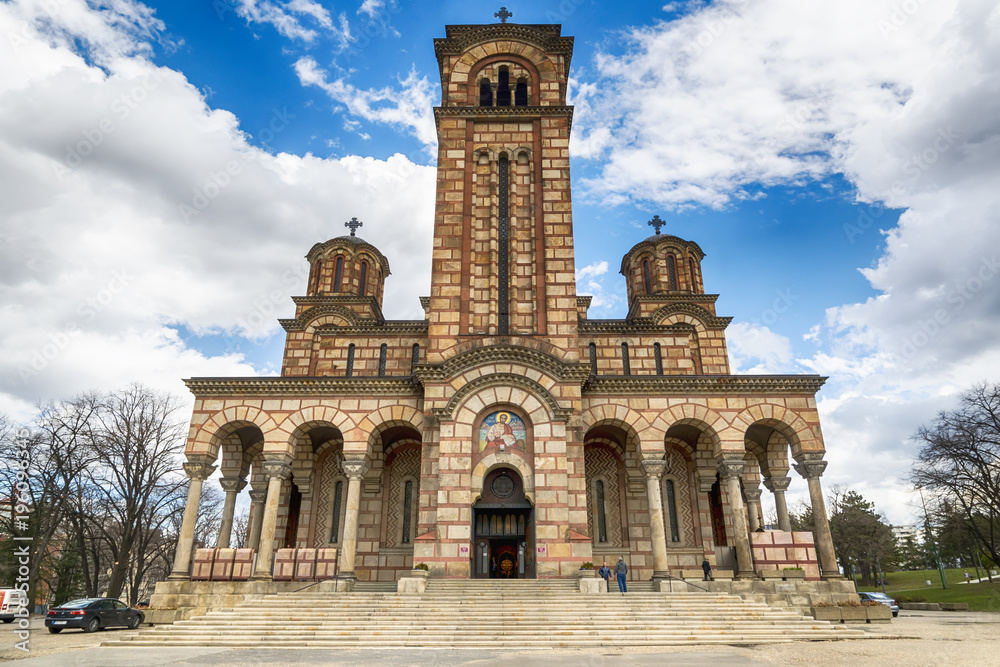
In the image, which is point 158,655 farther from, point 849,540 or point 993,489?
point 849,540

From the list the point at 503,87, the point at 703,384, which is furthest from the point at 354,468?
the point at 503,87

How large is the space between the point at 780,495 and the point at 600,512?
6.78m

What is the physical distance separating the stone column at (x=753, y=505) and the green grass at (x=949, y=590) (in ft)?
37.4

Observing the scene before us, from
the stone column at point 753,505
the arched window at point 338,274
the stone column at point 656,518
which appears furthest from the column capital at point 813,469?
the arched window at point 338,274

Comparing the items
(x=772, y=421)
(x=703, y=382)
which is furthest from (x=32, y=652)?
(x=772, y=421)

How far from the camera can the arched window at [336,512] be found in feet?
76.1

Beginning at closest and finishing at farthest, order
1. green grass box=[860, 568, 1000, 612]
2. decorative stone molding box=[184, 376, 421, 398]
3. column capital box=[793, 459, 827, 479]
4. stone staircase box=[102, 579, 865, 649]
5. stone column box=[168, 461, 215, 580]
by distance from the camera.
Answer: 1. stone staircase box=[102, 579, 865, 649]
2. stone column box=[168, 461, 215, 580]
3. column capital box=[793, 459, 827, 479]
4. decorative stone molding box=[184, 376, 421, 398]
5. green grass box=[860, 568, 1000, 612]

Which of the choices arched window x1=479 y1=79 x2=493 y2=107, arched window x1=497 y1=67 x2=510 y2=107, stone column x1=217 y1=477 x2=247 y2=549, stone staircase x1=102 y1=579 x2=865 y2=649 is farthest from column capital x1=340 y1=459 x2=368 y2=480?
arched window x1=497 y1=67 x2=510 y2=107

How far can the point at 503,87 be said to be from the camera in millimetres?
26625

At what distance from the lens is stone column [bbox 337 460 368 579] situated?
18.9m

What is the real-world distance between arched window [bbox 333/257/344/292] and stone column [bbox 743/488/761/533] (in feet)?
71.3

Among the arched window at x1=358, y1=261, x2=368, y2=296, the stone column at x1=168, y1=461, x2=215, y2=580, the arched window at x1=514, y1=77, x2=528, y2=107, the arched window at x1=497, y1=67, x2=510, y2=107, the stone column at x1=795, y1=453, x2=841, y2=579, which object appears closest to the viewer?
the stone column at x1=795, y1=453, x2=841, y2=579

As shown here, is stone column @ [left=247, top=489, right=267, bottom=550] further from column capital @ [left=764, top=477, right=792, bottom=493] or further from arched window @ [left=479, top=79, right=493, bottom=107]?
column capital @ [left=764, top=477, right=792, bottom=493]

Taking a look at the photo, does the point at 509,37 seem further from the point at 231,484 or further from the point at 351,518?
the point at 231,484
